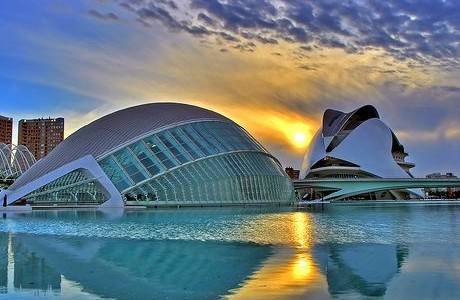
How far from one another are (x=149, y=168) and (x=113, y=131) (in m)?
6.96

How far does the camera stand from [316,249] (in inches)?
576

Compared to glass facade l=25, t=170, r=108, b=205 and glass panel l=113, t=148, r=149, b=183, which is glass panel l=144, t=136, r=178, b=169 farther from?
glass facade l=25, t=170, r=108, b=205

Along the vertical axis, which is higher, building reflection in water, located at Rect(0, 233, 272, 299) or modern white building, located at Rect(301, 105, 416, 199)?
modern white building, located at Rect(301, 105, 416, 199)

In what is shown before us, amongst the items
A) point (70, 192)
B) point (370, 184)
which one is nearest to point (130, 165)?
point (70, 192)

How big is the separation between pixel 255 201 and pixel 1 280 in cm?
4273

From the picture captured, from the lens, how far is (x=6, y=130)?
145625mm

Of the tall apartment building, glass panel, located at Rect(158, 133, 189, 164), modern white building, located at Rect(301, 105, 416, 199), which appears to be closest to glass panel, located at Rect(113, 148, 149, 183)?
glass panel, located at Rect(158, 133, 189, 164)

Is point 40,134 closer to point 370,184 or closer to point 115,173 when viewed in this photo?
point 370,184

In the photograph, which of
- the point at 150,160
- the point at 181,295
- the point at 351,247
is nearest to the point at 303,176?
the point at 150,160

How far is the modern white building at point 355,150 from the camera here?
342ft

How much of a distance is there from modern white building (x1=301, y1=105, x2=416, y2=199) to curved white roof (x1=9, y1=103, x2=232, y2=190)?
53.4 metres

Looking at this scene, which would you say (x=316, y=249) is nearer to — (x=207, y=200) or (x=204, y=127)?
(x=207, y=200)

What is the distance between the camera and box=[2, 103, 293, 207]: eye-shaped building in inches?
1804

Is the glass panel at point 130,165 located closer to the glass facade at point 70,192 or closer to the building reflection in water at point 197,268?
the glass facade at point 70,192
